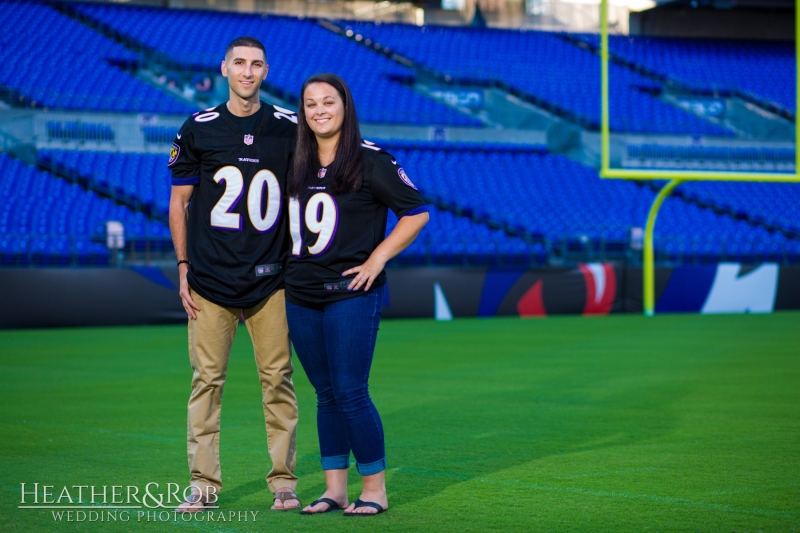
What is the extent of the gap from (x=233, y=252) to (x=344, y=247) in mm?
481

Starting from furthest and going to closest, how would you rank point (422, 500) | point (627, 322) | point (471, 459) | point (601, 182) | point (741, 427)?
1. point (601, 182)
2. point (627, 322)
3. point (741, 427)
4. point (471, 459)
5. point (422, 500)

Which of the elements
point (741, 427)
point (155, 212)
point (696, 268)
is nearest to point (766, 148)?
point (696, 268)

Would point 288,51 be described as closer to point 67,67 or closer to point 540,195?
point 67,67

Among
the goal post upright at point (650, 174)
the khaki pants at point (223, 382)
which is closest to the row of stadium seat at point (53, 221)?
the goal post upright at point (650, 174)

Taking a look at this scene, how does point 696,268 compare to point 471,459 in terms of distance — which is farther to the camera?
point 696,268

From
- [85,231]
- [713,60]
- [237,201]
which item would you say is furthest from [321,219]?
[713,60]

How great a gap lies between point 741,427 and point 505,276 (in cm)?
953

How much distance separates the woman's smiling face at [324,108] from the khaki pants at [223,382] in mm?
686

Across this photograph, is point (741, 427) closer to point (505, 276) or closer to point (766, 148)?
point (505, 276)

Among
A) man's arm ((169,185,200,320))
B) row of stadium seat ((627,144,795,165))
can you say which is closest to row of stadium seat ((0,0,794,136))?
row of stadium seat ((627,144,795,165))

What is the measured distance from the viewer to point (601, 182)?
1986 centimetres

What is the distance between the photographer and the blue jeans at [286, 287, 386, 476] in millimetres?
3535

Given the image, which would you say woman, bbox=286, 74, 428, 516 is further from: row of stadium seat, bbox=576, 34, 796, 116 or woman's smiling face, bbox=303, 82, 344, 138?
row of stadium seat, bbox=576, 34, 796, 116

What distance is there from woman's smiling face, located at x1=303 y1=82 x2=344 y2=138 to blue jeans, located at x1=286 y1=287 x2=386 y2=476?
2.05 feet
